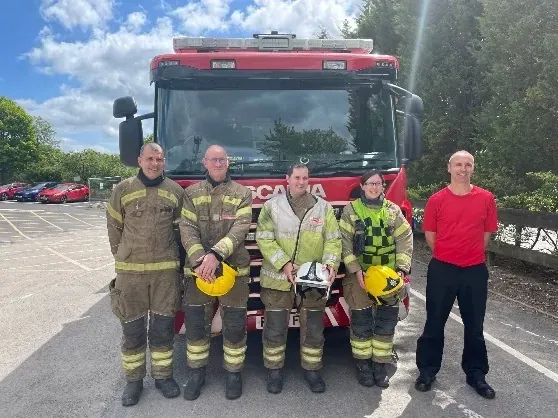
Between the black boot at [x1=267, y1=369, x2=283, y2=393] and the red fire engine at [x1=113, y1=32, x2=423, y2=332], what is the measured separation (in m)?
0.40

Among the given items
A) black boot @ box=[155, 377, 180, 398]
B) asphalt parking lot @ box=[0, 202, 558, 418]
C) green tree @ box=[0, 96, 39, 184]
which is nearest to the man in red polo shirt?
asphalt parking lot @ box=[0, 202, 558, 418]

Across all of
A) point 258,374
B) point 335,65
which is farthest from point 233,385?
point 335,65

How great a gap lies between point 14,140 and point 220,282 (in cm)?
5876

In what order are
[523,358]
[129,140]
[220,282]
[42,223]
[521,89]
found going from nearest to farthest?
[220,282] < [129,140] < [523,358] < [521,89] < [42,223]

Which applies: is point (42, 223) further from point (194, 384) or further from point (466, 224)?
point (466, 224)

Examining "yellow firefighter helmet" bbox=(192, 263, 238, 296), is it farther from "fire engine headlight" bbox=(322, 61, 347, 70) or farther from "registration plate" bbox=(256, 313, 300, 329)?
"fire engine headlight" bbox=(322, 61, 347, 70)

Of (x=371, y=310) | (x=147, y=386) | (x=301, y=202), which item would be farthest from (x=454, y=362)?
(x=147, y=386)

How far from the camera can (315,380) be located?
3.95m

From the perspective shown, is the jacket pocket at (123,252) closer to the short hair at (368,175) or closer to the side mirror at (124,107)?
the side mirror at (124,107)

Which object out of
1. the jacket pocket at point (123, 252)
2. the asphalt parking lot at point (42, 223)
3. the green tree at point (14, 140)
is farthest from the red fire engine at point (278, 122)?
the green tree at point (14, 140)

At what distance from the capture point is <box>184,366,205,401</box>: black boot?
3797 mm

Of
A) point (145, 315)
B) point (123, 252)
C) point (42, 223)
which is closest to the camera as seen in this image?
point (123, 252)

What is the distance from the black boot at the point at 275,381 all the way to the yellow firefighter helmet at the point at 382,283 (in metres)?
1.00

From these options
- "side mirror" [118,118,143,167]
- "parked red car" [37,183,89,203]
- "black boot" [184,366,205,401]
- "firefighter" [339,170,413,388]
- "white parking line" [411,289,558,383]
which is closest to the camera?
"black boot" [184,366,205,401]
